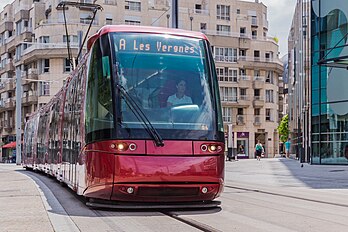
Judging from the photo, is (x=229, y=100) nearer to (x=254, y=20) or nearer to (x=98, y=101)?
(x=254, y=20)

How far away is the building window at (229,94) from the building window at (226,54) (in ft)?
11.2

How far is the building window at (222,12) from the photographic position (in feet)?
256

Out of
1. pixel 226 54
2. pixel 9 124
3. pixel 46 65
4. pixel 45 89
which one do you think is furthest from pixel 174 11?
pixel 9 124

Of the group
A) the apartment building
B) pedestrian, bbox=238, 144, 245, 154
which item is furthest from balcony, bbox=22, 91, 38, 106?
pedestrian, bbox=238, 144, 245, 154

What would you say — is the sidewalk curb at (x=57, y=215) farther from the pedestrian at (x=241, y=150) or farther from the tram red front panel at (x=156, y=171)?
the pedestrian at (x=241, y=150)

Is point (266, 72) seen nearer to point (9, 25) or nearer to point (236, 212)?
point (9, 25)

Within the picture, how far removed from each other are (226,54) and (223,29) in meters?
4.19

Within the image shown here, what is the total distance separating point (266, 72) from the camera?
259 ft

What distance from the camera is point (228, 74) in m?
75.8

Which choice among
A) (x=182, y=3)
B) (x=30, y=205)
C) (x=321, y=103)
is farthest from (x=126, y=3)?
(x=30, y=205)

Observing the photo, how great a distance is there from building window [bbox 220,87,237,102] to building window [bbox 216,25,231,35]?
23.1 ft

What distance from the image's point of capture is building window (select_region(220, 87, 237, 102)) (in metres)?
75.6

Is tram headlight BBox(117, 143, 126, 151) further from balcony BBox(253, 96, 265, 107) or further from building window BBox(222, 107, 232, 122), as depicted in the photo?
balcony BBox(253, 96, 265, 107)

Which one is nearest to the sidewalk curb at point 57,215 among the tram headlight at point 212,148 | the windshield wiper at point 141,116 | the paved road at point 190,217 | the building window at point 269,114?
the paved road at point 190,217
